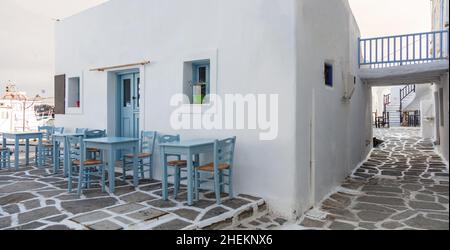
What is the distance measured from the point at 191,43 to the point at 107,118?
2871 mm

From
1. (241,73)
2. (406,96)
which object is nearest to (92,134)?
(241,73)

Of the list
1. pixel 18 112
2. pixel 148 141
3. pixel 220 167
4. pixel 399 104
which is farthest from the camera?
pixel 399 104

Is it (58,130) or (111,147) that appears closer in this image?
(111,147)

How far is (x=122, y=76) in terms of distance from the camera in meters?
6.96

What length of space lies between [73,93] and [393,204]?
7.86m

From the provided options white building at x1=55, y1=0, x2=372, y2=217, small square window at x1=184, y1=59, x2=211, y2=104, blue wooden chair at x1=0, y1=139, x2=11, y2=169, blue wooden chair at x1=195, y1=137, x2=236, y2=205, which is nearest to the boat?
blue wooden chair at x1=0, y1=139, x2=11, y2=169

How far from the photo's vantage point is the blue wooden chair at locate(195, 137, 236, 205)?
13.8ft

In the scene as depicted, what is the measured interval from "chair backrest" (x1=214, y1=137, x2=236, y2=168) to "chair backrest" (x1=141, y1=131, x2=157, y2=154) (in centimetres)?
175

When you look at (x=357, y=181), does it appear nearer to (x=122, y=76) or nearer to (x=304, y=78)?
(x=304, y=78)

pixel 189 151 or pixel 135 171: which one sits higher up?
pixel 189 151

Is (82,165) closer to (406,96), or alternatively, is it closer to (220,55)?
(220,55)

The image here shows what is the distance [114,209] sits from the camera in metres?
3.87

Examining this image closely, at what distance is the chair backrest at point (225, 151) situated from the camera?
4.18 m
